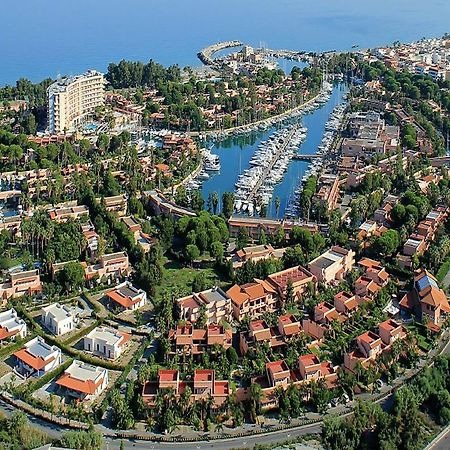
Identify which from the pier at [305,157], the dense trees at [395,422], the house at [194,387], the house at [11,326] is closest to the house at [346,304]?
the dense trees at [395,422]

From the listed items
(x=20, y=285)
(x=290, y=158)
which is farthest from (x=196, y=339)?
(x=290, y=158)

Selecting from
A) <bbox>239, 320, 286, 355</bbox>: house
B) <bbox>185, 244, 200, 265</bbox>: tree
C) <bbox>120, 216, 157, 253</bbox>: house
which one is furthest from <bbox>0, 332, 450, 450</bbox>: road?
<bbox>120, 216, 157, 253</bbox>: house

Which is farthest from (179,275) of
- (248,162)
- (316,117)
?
(316,117)

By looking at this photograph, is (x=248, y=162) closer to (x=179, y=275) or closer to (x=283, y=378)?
(x=179, y=275)

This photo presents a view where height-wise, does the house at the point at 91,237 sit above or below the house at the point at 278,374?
above

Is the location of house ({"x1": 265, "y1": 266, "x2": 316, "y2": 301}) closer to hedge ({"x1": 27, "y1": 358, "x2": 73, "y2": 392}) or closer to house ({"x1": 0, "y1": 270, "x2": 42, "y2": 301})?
hedge ({"x1": 27, "y1": 358, "x2": 73, "y2": 392})

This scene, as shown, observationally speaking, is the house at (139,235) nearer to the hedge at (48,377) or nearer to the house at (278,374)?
the hedge at (48,377)
